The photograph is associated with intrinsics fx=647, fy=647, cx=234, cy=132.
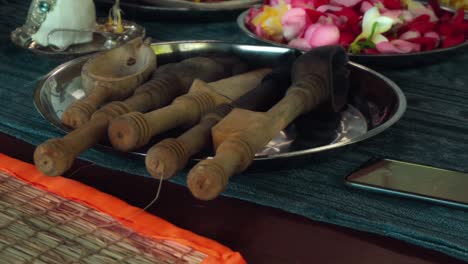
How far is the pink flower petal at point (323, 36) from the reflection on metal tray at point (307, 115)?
8cm

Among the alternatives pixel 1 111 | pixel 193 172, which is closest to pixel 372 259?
pixel 193 172

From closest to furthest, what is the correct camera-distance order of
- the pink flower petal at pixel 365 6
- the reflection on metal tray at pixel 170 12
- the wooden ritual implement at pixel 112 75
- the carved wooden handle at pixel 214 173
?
the carved wooden handle at pixel 214 173 < the wooden ritual implement at pixel 112 75 < the pink flower petal at pixel 365 6 < the reflection on metal tray at pixel 170 12

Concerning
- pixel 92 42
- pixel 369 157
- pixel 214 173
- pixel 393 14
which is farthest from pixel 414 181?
pixel 92 42

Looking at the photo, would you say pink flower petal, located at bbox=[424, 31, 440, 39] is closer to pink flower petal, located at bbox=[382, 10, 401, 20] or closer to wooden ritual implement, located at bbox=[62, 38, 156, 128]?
pink flower petal, located at bbox=[382, 10, 401, 20]

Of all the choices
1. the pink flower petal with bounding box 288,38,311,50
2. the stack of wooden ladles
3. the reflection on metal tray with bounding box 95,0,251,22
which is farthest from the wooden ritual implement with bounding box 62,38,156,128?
the reflection on metal tray with bounding box 95,0,251,22

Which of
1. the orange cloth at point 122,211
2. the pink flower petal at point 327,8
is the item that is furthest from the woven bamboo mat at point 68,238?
the pink flower petal at point 327,8

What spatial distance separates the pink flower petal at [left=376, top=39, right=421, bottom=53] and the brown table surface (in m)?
0.38

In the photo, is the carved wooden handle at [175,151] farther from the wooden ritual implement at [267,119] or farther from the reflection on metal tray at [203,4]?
the reflection on metal tray at [203,4]

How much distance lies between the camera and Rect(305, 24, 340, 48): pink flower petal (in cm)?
83

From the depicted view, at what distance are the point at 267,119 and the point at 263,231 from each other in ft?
0.30

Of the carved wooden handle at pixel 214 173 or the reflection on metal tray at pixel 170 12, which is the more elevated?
the reflection on metal tray at pixel 170 12

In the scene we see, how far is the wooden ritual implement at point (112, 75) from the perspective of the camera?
1.83ft

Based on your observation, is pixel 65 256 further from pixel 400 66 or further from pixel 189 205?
pixel 400 66

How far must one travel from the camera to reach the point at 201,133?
0.50 m
